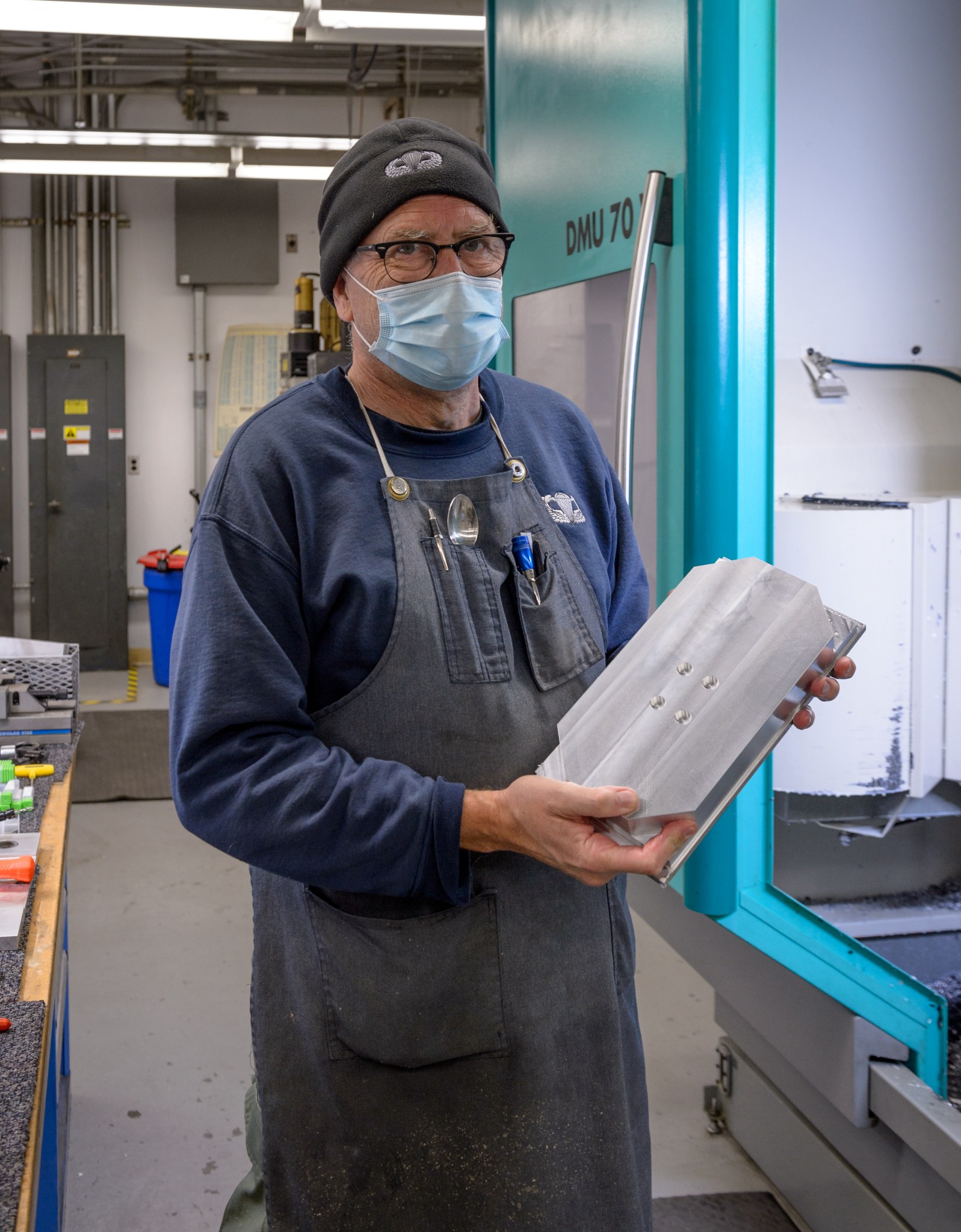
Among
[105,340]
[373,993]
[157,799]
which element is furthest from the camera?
[105,340]

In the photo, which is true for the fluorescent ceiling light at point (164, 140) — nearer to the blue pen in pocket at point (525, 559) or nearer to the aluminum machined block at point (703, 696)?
the blue pen in pocket at point (525, 559)

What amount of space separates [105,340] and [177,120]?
4.76 feet

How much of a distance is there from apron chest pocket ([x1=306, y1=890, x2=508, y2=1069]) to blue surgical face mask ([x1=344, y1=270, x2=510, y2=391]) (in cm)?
55

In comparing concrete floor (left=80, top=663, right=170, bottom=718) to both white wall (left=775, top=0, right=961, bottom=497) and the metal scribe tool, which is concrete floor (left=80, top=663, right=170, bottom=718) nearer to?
white wall (left=775, top=0, right=961, bottom=497)

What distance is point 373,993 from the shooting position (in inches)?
42.8

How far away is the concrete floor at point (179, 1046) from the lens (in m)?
2.21

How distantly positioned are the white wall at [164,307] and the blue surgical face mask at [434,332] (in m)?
5.76

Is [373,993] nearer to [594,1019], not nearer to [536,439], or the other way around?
[594,1019]

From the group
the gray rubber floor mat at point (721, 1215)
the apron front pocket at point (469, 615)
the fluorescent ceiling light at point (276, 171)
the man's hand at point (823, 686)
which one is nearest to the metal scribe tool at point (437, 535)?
the apron front pocket at point (469, 615)

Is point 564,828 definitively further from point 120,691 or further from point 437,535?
point 120,691

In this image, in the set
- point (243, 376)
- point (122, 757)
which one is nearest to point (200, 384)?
point (243, 376)

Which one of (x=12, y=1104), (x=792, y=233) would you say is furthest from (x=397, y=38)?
(x=12, y=1104)

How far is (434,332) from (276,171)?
4.62 meters

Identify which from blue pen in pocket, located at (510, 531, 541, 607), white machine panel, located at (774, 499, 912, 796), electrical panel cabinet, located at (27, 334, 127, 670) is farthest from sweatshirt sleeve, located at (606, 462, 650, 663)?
electrical panel cabinet, located at (27, 334, 127, 670)
